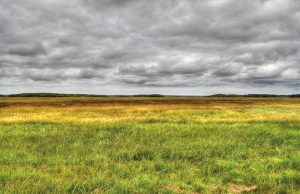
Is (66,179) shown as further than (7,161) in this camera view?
No

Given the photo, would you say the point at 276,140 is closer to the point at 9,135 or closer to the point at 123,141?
the point at 123,141

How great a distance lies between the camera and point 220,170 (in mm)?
9859

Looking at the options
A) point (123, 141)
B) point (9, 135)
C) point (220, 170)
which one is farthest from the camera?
point (9, 135)

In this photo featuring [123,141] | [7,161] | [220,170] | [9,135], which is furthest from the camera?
[9,135]

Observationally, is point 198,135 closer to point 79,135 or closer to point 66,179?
point 79,135

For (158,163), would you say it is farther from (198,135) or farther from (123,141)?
(198,135)

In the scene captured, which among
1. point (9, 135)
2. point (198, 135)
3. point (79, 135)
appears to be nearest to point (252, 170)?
point (198, 135)

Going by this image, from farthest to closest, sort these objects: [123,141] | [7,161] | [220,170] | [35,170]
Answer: [123,141] < [7,161] < [220,170] < [35,170]

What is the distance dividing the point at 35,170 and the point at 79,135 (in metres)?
8.17

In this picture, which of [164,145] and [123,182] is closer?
[123,182]

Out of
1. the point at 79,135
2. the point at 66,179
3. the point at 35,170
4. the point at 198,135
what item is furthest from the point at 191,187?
the point at 79,135

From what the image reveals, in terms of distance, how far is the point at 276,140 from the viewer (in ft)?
52.2

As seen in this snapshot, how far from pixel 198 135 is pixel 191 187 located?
9.47 meters

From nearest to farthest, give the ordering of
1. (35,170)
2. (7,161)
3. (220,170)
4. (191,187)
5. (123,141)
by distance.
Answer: (191,187)
(35,170)
(220,170)
(7,161)
(123,141)
